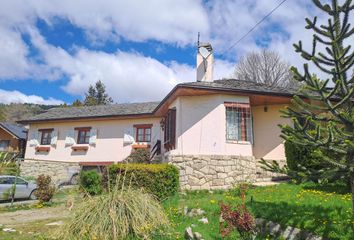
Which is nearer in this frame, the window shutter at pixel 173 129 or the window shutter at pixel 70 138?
the window shutter at pixel 173 129

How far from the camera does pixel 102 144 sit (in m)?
22.5

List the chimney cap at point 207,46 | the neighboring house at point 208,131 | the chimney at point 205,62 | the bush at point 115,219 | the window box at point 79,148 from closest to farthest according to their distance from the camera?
1. the bush at point 115,219
2. the neighboring house at point 208,131
3. the chimney at point 205,62
4. the chimney cap at point 207,46
5. the window box at point 79,148

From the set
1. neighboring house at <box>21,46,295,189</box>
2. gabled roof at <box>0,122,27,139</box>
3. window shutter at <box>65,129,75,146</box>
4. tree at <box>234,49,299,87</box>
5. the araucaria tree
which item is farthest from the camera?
tree at <box>234,49,299,87</box>

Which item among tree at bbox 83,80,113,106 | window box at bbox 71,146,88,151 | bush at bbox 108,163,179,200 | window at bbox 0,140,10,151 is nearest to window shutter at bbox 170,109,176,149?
bush at bbox 108,163,179,200

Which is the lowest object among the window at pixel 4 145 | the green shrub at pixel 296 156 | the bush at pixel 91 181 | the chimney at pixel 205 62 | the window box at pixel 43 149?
the bush at pixel 91 181

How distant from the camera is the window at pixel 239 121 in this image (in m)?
14.5

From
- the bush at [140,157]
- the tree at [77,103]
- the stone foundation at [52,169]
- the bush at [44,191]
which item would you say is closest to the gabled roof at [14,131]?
the stone foundation at [52,169]

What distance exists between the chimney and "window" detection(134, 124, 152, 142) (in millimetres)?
6592

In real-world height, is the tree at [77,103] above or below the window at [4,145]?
above

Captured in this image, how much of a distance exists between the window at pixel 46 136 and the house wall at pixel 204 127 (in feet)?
45.0

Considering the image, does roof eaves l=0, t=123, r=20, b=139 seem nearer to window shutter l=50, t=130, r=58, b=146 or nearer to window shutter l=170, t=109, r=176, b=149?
window shutter l=50, t=130, r=58, b=146

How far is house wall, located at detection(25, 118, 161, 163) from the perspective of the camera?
71.8 feet

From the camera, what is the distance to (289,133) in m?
5.97

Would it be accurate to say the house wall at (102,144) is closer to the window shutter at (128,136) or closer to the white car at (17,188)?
the window shutter at (128,136)
